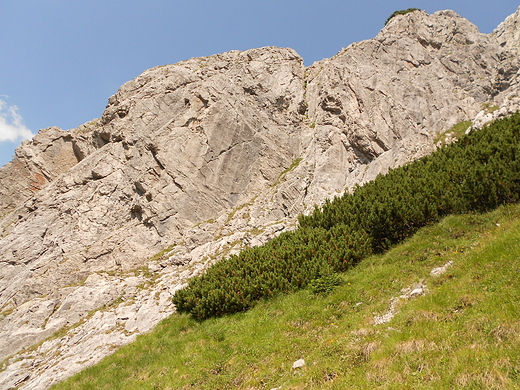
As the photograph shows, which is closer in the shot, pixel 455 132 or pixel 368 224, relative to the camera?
pixel 368 224

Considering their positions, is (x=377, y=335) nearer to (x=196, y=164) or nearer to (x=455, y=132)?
(x=196, y=164)

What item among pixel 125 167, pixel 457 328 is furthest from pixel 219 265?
pixel 125 167

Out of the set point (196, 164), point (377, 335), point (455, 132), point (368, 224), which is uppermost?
point (196, 164)

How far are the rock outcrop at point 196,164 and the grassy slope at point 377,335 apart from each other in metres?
5.21

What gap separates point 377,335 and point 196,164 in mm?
26934

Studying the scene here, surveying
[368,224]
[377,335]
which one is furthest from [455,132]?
[377,335]

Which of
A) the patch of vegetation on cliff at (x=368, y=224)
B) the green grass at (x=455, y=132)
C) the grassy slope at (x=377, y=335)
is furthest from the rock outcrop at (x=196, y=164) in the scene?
the grassy slope at (x=377, y=335)

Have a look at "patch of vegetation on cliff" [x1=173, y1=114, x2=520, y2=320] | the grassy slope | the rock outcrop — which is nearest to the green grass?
the rock outcrop

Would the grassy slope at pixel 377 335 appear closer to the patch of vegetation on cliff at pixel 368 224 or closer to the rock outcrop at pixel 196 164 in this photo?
the patch of vegetation on cliff at pixel 368 224

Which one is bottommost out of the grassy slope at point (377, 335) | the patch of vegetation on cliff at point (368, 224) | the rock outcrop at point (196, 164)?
the grassy slope at point (377, 335)

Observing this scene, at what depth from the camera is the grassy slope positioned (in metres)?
7.11

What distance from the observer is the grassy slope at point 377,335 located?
7.11 m

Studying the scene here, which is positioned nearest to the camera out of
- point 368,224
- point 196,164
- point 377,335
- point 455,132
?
point 377,335

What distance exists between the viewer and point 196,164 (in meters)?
33.0
